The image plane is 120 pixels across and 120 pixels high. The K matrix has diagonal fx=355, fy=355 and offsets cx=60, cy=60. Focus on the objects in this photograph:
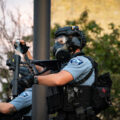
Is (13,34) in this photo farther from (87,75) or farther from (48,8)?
(87,75)

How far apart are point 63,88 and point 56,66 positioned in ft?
1.12

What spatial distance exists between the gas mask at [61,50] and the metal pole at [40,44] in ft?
0.33

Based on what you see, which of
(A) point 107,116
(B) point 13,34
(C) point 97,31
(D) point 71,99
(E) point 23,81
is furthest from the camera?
(C) point 97,31

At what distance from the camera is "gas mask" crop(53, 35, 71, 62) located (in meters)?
3.80

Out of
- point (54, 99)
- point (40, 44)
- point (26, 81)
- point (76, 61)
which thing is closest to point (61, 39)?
point (40, 44)

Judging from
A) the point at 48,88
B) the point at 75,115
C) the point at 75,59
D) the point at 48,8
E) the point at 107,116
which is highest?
the point at 48,8

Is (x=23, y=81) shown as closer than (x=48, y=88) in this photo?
Yes

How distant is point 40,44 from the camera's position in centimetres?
379

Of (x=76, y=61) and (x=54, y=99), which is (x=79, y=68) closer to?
(x=76, y=61)

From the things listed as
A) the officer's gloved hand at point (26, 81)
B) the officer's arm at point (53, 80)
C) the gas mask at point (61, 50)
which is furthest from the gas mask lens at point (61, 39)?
the officer's gloved hand at point (26, 81)

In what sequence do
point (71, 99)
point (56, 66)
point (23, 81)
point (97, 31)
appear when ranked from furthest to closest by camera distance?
point (97, 31), point (56, 66), point (71, 99), point (23, 81)

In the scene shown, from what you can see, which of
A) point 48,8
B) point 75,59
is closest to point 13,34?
point 48,8

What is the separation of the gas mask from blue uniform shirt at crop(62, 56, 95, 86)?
19cm

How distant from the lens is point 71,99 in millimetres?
3586
